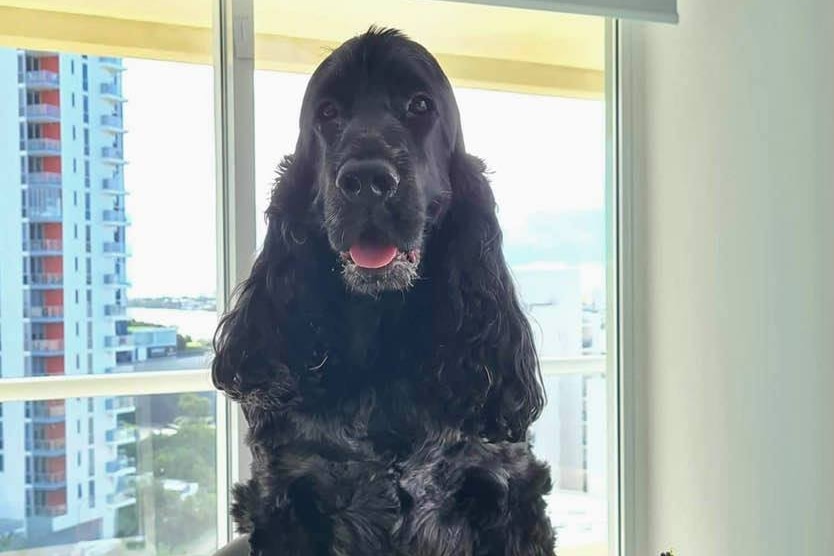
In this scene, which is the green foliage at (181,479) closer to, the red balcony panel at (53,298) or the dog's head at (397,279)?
the red balcony panel at (53,298)

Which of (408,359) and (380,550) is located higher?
(408,359)

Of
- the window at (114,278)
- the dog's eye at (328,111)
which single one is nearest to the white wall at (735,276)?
the dog's eye at (328,111)

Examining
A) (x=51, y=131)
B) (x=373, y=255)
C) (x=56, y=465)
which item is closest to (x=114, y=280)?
(x=51, y=131)

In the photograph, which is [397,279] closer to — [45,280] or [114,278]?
[114,278]

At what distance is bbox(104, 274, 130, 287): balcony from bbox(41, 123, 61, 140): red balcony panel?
1.05 ft

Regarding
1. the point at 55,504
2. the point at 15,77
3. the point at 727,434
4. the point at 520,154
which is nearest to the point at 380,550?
the point at 727,434

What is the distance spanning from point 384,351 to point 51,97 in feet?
3.87

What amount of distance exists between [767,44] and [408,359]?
0.96 m

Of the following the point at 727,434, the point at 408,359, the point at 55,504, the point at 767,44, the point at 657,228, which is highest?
the point at 767,44

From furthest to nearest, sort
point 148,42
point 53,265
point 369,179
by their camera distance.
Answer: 1. point 53,265
2. point 148,42
3. point 369,179

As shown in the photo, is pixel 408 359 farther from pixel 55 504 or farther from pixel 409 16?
pixel 55 504

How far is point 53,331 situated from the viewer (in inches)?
68.4

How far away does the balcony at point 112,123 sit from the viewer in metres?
1.65

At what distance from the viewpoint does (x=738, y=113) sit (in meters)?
1.48
